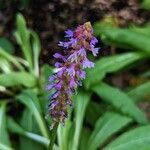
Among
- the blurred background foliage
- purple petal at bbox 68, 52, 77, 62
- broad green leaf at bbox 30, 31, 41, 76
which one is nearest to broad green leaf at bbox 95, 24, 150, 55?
the blurred background foliage

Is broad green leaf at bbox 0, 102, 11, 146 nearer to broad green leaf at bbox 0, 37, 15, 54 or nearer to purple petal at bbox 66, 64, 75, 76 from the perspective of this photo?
broad green leaf at bbox 0, 37, 15, 54

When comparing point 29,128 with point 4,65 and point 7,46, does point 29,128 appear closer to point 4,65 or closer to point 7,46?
point 4,65

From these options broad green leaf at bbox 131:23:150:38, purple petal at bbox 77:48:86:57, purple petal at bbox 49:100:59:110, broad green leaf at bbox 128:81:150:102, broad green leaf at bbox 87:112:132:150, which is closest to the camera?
purple petal at bbox 77:48:86:57

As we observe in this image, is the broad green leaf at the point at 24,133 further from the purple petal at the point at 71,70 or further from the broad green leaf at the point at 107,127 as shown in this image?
the purple petal at the point at 71,70

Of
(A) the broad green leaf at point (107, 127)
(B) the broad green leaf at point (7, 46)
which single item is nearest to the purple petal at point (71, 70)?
(A) the broad green leaf at point (107, 127)

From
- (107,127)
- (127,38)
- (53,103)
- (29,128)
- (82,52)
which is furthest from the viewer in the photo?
(127,38)

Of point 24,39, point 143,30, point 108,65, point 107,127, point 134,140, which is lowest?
point 134,140

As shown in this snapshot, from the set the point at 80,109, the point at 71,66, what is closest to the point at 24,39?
the point at 80,109

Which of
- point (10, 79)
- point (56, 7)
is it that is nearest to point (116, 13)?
point (56, 7)
